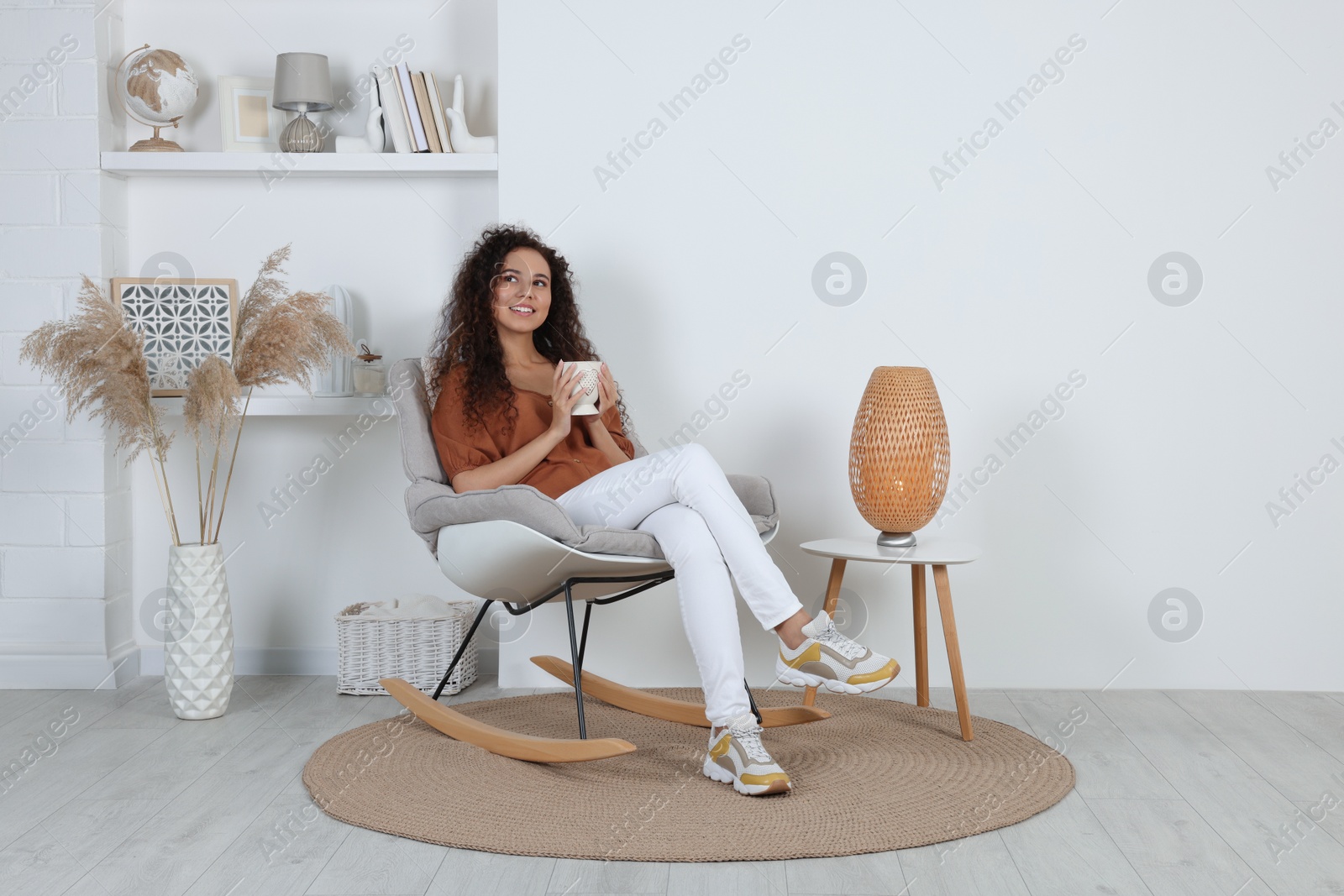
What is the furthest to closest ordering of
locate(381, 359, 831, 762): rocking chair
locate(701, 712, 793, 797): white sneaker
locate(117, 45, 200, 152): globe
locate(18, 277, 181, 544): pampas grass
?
locate(117, 45, 200, 152): globe
locate(18, 277, 181, 544): pampas grass
locate(381, 359, 831, 762): rocking chair
locate(701, 712, 793, 797): white sneaker

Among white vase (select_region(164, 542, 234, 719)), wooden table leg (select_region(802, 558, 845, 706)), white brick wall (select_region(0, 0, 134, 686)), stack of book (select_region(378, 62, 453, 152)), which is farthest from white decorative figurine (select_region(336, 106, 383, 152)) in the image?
wooden table leg (select_region(802, 558, 845, 706))

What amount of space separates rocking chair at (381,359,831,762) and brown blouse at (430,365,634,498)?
0.05m

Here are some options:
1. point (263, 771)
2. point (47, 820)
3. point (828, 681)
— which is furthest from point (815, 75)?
point (47, 820)

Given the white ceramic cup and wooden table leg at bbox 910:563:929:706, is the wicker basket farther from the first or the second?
wooden table leg at bbox 910:563:929:706

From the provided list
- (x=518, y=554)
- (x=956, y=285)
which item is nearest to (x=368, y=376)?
(x=518, y=554)

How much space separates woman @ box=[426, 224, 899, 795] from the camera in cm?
208

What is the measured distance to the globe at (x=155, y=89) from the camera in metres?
2.86

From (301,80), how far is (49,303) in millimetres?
847

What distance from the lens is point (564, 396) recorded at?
2326 millimetres

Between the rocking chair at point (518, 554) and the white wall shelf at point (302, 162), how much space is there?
0.65 metres

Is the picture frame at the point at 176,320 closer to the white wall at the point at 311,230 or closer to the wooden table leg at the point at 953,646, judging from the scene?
the white wall at the point at 311,230

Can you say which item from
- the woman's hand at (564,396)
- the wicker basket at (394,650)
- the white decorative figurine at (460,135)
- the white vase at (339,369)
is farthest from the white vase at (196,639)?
the white decorative figurine at (460,135)

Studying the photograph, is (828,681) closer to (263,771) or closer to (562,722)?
(562,722)

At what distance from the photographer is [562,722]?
251 cm
